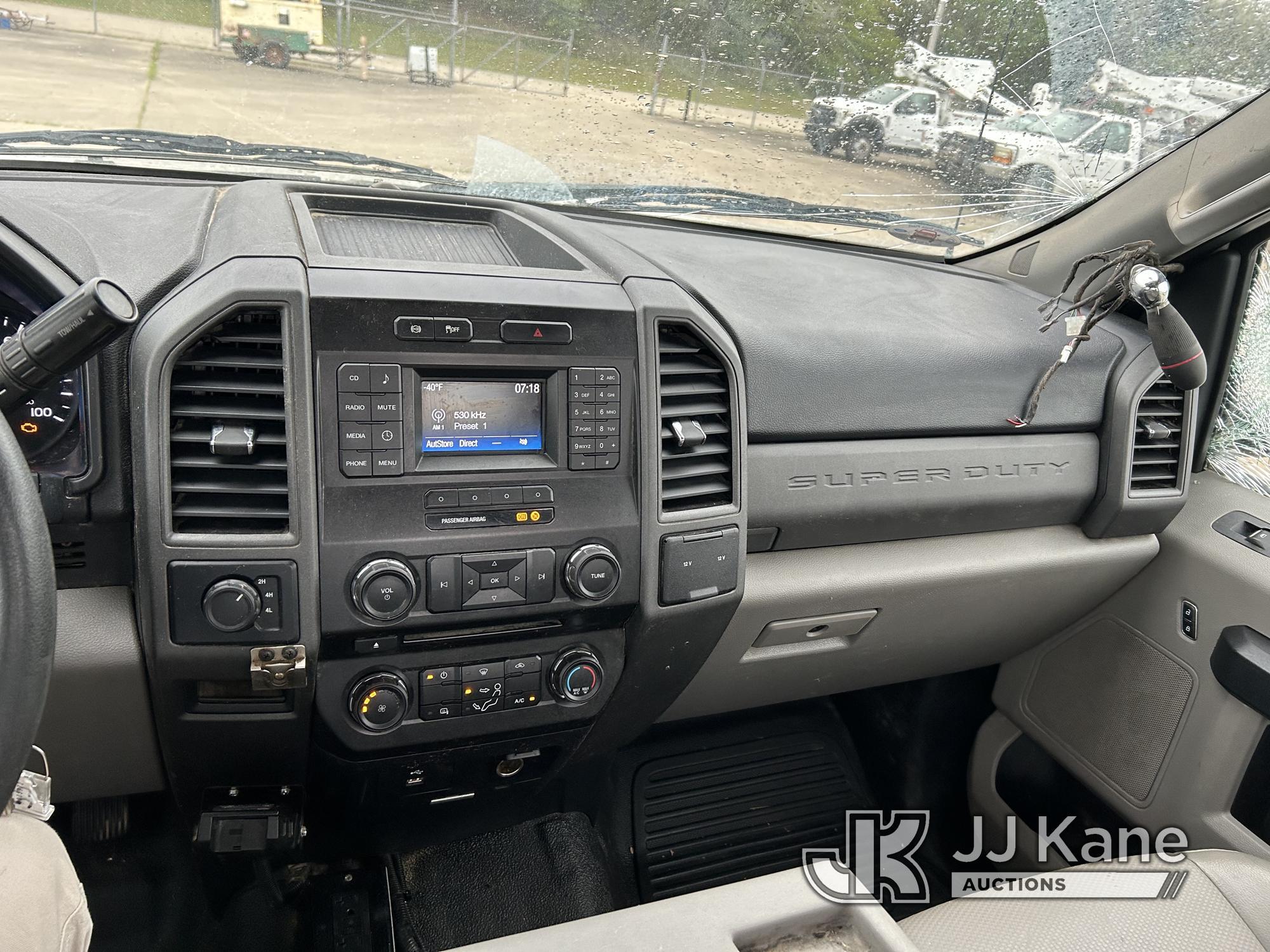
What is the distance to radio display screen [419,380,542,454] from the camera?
1.38 metres

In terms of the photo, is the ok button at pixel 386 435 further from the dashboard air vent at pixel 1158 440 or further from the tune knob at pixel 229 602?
the dashboard air vent at pixel 1158 440

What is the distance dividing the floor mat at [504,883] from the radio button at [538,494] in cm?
110

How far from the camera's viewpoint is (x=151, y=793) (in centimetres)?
205

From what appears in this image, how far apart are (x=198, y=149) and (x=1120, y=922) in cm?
211

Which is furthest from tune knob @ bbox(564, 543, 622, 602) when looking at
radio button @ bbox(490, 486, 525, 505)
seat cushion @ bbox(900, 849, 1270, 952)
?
seat cushion @ bbox(900, 849, 1270, 952)

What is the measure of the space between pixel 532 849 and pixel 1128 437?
1.70 meters

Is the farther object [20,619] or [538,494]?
[538,494]

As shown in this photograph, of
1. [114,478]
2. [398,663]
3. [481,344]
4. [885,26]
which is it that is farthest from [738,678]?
[885,26]

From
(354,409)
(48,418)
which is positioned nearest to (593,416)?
(354,409)

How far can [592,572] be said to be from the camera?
1.47 meters

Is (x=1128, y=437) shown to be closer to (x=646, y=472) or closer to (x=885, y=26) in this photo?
(x=885, y=26)

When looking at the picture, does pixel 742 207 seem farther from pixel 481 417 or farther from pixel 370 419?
pixel 370 419

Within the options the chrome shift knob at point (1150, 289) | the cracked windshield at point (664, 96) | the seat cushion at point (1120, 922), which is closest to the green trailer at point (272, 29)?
the cracked windshield at point (664, 96)

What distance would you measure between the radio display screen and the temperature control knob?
370 mm
